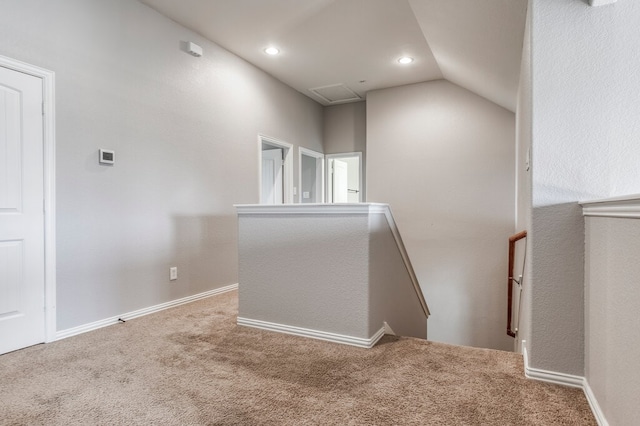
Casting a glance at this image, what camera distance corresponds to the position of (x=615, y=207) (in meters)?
1.36

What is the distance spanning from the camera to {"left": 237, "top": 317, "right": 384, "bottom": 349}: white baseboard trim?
2338mm

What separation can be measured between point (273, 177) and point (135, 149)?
251cm

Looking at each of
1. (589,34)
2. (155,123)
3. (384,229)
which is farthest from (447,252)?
(155,123)

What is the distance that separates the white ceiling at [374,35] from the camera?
9.78 ft

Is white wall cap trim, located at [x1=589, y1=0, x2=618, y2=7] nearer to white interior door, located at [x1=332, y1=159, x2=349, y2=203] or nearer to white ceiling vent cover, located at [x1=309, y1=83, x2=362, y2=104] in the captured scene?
white ceiling vent cover, located at [x1=309, y1=83, x2=362, y2=104]

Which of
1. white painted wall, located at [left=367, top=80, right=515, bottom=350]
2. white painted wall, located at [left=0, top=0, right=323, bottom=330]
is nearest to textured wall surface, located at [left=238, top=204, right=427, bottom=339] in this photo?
white painted wall, located at [left=0, top=0, right=323, bottom=330]

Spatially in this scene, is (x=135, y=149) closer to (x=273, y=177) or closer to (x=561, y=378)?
(x=273, y=177)

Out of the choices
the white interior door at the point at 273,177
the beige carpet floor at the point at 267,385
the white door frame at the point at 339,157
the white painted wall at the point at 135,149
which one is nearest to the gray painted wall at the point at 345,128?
the white door frame at the point at 339,157

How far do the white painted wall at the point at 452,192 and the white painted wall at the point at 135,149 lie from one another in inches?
85.8

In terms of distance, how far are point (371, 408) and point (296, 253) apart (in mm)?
1179

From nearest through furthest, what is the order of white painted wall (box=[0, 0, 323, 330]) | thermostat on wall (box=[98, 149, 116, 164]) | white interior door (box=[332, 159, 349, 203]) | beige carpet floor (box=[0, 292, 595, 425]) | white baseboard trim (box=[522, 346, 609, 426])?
beige carpet floor (box=[0, 292, 595, 425])
white baseboard trim (box=[522, 346, 609, 426])
white painted wall (box=[0, 0, 323, 330])
thermostat on wall (box=[98, 149, 116, 164])
white interior door (box=[332, 159, 349, 203])

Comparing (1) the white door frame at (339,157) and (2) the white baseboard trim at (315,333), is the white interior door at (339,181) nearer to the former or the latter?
(1) the white door frame at (339,157)

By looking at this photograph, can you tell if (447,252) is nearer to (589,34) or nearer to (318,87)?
(318,87)

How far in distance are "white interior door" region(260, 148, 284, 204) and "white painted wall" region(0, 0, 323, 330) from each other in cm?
99
